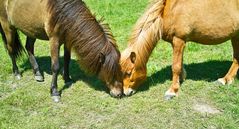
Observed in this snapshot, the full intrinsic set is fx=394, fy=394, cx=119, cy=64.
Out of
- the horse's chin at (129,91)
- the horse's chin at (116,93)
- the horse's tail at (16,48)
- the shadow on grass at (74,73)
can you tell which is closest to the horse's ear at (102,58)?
the horse's chin at (116,93)

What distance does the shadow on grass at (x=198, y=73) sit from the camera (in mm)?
6980

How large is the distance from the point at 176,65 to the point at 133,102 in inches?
36.1

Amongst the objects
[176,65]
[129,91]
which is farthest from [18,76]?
[176,65]

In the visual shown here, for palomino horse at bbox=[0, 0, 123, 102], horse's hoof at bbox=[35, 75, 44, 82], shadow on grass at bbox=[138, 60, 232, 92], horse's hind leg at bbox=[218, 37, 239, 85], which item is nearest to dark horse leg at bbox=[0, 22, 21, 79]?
horse's hoof at bbox=[35, 75, 44, 82]

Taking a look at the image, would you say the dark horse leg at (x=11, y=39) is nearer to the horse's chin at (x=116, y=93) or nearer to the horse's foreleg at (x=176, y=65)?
the horse's chin at (x=116, y=93)

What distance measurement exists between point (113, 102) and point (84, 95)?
0.59m

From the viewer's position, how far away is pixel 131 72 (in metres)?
6.28

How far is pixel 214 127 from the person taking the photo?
220 inches

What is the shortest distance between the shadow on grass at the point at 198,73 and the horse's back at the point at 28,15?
6.54 ft

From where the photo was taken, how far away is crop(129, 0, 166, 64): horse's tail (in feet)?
20.5

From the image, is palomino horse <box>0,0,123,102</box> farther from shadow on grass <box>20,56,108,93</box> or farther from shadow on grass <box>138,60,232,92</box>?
shadow on grass <box>138,60,232,92</box>

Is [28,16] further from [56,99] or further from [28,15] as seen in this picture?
[56,99]

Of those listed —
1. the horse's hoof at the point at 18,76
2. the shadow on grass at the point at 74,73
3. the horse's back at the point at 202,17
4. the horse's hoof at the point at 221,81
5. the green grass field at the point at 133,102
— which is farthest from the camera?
the horse's hoof at the point at 18,76

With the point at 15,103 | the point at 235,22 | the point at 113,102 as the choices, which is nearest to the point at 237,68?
the point at 235,22
